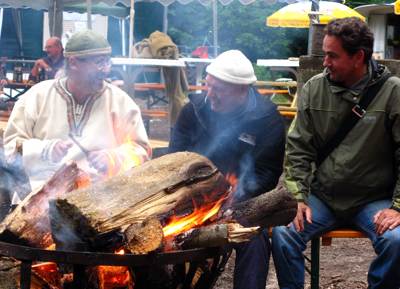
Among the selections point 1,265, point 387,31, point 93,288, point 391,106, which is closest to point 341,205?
point 391,106

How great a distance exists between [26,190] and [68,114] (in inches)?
24.1

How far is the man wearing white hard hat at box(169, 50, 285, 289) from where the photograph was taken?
14.0ft

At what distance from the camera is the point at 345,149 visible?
4293 mm

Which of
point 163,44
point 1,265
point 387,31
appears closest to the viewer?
point 1,265

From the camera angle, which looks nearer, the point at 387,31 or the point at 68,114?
the point at 68,114

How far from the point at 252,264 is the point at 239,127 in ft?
2.82

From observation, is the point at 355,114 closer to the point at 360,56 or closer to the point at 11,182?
the point at 360,56

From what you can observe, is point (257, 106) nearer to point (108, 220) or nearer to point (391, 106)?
point (391, 106)

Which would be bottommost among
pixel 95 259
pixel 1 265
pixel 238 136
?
pixel 1 265

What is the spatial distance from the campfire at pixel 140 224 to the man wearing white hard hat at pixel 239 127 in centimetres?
46

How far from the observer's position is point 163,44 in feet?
36.6

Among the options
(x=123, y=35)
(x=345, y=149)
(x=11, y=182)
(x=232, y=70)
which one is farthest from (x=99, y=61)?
(x=123, y=35)

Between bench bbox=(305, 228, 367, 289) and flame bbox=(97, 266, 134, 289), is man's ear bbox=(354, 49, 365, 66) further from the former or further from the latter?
flame bbox=(97, 266, 134, 289)

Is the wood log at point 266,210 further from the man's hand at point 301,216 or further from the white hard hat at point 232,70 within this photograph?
the white hard hat at point 232,70
